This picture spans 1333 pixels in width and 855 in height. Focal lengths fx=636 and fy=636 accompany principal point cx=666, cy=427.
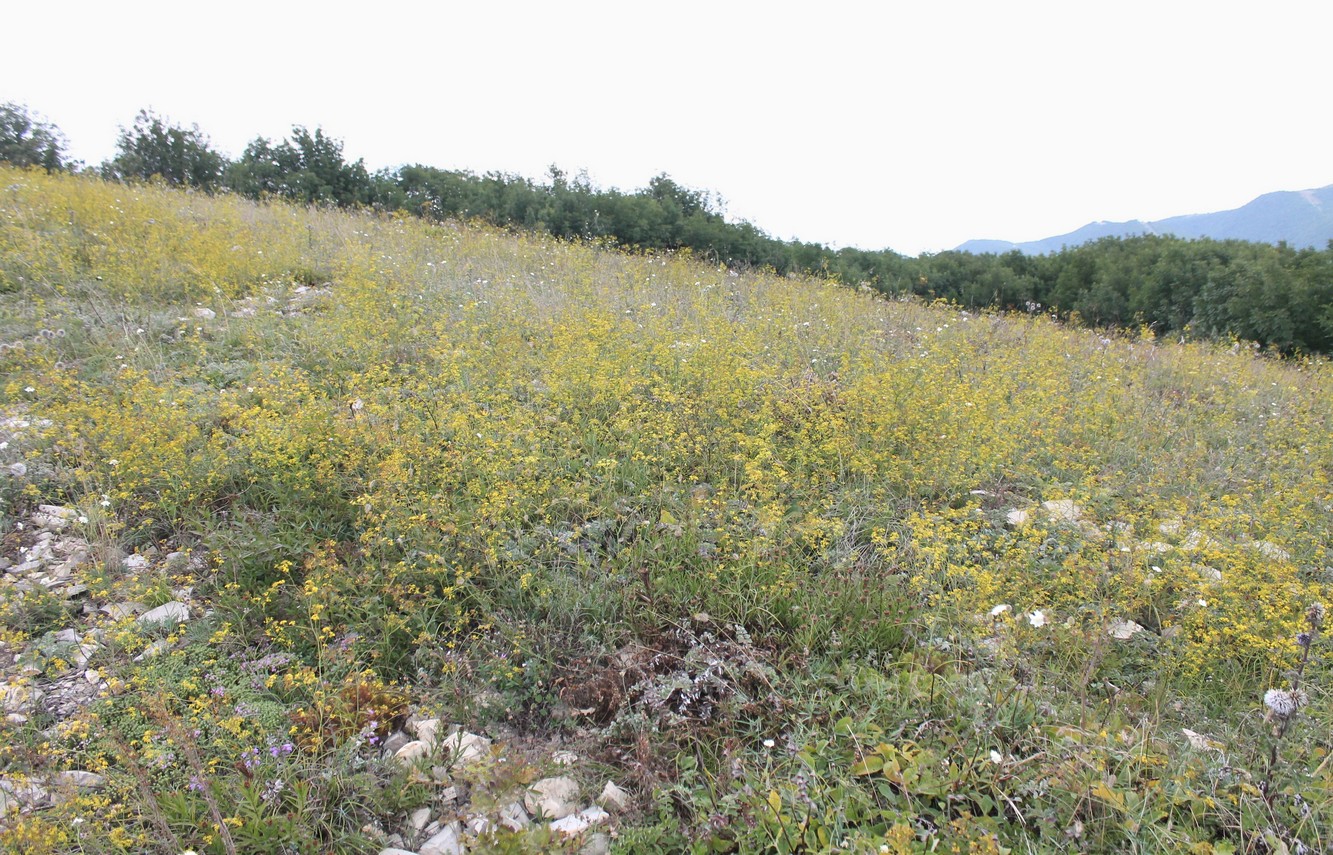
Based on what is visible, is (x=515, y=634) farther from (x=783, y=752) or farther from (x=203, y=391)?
(x=203, y=391)

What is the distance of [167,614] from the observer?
2592mm

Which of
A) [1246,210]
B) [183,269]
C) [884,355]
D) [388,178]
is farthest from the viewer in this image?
[1246,210]

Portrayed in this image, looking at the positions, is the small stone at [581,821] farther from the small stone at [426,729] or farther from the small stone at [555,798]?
the small stone at [426,729]

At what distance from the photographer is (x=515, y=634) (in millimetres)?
2518

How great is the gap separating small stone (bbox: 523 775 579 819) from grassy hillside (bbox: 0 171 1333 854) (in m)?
0.04

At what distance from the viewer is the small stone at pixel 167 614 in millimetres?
2555

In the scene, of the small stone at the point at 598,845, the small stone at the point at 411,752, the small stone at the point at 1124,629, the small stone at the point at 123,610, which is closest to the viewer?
the small stone at the point at 598,845

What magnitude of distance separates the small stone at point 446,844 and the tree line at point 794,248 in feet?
32.3

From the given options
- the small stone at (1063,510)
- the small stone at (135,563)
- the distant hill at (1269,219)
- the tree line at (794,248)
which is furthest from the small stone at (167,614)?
the distant hill at (1269,219)

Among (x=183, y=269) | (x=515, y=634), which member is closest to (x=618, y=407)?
(x=515, y=634)

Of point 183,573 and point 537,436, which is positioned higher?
point 537,436

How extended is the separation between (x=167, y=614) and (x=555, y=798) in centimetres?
184

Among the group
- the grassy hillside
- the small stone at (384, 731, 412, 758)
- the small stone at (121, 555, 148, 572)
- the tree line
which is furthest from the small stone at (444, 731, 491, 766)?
the tree line

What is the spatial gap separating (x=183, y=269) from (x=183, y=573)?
431 centimetres
